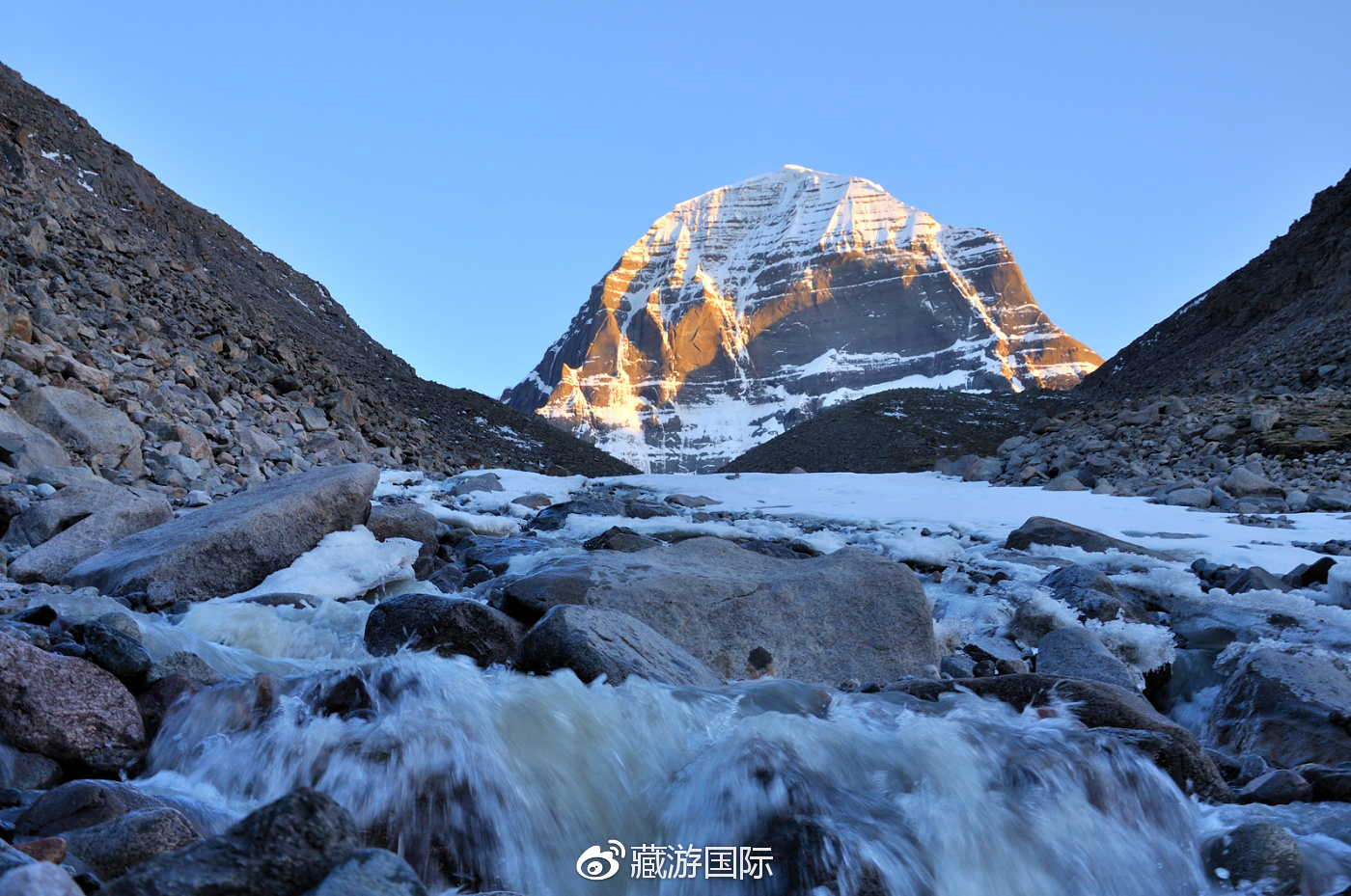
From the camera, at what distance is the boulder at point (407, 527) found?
23.0ft

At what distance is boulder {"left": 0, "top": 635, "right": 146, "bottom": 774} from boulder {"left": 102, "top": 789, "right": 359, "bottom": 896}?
4.68 feet

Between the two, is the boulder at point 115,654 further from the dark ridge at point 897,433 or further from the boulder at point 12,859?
the dark ridge at point 897,433

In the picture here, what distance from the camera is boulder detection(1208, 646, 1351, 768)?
3.51 m

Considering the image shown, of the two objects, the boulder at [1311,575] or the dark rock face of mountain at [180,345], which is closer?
the boulder at [1311,575]

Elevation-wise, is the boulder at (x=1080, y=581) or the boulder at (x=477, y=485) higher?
the boulder at (x=477, y=485)

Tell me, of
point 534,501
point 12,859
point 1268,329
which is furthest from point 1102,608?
point 1268,329

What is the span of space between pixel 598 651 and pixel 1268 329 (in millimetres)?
40798

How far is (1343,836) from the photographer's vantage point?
261cm

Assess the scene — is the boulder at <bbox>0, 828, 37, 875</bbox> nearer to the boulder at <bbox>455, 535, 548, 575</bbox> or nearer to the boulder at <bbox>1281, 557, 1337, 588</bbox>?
the boulder at <bbox>455, 535, 548, 575</bbox>

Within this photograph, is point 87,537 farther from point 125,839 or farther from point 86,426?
point 125,839

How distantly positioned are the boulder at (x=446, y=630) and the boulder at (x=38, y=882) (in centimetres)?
231

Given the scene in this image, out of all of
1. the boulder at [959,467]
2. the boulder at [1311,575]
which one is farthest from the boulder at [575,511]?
the boulder at [959,467]

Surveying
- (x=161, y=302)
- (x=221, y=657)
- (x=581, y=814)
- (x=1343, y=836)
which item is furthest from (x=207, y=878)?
(x=161, y=302)

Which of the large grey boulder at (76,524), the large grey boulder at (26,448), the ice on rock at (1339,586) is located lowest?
the ice on rock at (1339,586)
